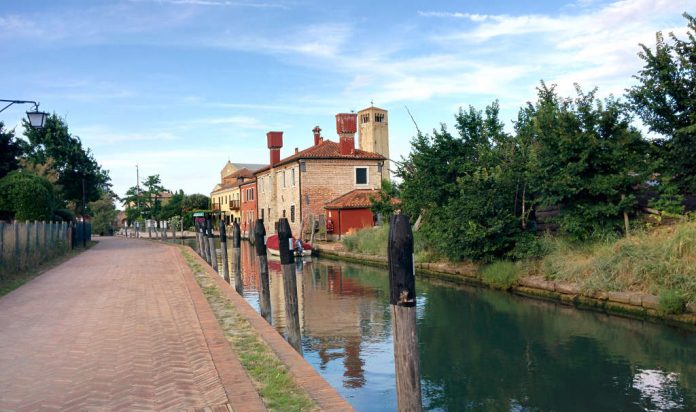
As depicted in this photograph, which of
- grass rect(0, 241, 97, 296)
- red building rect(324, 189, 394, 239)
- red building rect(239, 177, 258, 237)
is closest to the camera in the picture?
grass rect(0, 241, 97, 296)

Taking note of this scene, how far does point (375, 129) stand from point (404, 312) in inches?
2446

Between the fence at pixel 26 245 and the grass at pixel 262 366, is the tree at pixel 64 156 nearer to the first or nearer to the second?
the fence at pixel 26 245

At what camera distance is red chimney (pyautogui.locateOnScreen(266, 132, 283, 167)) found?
148 ft

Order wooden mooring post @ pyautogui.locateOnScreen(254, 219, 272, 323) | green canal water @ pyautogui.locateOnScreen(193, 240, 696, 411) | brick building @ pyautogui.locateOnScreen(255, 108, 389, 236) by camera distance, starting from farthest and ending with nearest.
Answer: brick building @ pyautogui.locateOnScreen(255, 108, 389, 236)
wooden mooring post @ pyautogui.locateOnScreen(254, 219, 272, 323)
green canal water @ pyautogui.locateOnScreen(193, 240, 696, 411)

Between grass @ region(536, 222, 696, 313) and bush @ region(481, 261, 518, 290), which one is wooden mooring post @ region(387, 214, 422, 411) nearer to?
grass @ region(536, 222, 696, 313)

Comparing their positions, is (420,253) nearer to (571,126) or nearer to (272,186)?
(571,126)

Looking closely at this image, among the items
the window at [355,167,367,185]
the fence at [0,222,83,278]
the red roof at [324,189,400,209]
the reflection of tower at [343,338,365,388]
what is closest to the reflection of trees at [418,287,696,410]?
the reflection of tower at [343,338,365,388]

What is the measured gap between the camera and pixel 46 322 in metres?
8.26

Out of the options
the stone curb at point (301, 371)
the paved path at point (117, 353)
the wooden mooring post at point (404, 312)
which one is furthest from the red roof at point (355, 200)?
the wooden mooring post at point (404, 312)

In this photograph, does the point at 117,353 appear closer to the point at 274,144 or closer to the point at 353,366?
the point at 353,366

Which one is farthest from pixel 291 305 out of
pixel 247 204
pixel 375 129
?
pixel 375 129

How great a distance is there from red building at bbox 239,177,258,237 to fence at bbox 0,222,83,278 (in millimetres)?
28208

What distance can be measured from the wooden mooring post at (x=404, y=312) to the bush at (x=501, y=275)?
40.1ft

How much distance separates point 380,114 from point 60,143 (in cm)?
3783
